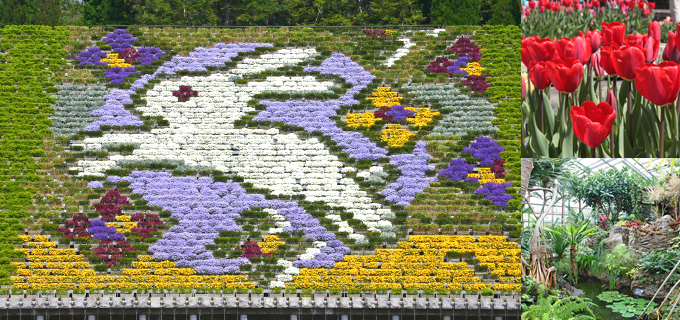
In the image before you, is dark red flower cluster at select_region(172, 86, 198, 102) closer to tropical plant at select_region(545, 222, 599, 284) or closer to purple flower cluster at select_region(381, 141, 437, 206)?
purple flower cluster at select_region(381, 141, 437, 206)

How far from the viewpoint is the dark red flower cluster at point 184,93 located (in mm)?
14063

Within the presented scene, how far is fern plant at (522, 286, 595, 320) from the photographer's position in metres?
2.86

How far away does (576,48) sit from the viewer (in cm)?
198

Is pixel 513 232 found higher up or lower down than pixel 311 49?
lower down

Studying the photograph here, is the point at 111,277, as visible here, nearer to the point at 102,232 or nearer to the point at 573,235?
the point at 102,232

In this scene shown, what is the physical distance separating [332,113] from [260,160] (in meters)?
2.27

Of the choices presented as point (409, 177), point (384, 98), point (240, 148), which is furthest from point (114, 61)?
point (409, 177)

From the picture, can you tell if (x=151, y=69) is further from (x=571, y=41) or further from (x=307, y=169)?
(x=571, y=41)

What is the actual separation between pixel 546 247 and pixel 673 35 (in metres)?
1.37

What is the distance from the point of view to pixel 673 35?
1.88 meters

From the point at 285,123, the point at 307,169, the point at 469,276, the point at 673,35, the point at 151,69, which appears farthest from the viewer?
the point at 151,69

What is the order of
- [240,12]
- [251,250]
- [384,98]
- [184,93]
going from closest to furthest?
[251,250] → [384,98] → [184,93] → [240,12]

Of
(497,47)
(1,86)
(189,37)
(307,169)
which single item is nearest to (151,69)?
A: (189,37)

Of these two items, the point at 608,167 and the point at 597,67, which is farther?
→ the point at 608,167
